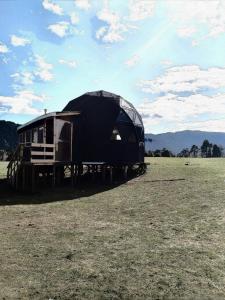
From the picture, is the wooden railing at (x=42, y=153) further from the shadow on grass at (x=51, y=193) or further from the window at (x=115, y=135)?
the window at (x=115, y=135)

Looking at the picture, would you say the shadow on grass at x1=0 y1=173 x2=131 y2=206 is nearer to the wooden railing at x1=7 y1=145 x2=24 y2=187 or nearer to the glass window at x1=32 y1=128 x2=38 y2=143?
the wooden railing at x1=7 y1=145 x2=24 y2=187

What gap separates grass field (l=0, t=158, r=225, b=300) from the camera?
27.3 feet

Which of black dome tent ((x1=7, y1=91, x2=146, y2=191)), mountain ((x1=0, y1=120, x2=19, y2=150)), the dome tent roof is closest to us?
black dome tent ((x1=7, y1=91, x2=146, y2=191))

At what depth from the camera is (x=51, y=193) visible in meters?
22.1

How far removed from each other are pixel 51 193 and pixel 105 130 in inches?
286

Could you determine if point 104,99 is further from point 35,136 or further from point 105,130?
point 35,136

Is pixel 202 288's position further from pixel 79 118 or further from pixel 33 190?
pixel 79 118

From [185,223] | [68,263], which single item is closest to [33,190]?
[185,223]

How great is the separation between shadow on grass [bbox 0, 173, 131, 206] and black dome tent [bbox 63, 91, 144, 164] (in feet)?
7.31

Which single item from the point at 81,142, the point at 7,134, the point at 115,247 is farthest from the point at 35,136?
the point at 7,134

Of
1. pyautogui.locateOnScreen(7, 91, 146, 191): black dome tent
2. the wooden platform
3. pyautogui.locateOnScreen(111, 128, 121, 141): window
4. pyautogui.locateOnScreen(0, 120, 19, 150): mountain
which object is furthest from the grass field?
pyautogui.locateOnScreen(0, 120, 19, 150): mountain

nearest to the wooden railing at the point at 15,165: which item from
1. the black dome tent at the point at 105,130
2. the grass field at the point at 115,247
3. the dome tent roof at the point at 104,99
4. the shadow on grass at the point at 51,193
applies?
the shadow on grass at the point at 51,193

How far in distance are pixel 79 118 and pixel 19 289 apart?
20.0 m

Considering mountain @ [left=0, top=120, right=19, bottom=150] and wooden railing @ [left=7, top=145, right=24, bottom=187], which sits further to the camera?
mountain @ [left=0, top=120, right=19, bottom=150]
